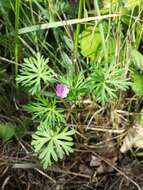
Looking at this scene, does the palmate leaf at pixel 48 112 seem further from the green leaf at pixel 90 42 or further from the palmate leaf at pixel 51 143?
the green leaf at pixel 90 42

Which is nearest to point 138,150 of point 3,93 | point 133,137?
point 133,137

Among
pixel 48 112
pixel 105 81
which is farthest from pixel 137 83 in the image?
pixel 48 112

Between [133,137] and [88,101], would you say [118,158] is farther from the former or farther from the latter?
[88,101]

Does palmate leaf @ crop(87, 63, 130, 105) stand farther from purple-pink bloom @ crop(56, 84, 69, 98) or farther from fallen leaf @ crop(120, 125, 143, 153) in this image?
fallen leaf @ crop(120, 125, 143, 153)

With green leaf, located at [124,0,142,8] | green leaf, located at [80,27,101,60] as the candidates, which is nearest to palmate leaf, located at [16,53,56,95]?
green leaf, located at [80,27,101,60]

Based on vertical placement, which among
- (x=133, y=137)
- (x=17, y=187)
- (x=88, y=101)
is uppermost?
(x=88, y=101)
